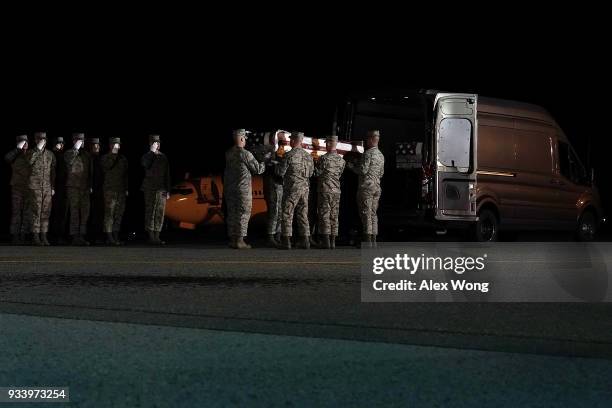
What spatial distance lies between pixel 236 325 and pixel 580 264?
25.7ft

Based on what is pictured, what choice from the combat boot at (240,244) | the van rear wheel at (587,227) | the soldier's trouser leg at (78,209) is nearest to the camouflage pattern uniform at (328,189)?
the combat boot at (240,244)

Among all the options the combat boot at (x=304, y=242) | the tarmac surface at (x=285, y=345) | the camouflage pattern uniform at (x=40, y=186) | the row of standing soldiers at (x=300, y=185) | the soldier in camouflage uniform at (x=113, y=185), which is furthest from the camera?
the soldier in camouflage uniform at (x=113, y=185)

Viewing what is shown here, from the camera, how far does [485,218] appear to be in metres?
20.2

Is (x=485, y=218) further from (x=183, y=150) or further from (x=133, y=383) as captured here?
(x=183, y=150)

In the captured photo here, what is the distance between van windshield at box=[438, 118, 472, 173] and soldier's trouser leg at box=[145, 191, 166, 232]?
474 cm

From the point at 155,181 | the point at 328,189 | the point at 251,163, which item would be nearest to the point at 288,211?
the point at 328,189

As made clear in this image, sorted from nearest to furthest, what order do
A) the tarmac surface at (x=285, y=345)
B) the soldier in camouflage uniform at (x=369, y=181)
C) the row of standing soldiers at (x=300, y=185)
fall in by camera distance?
1. the tarmac surface at (x=285, y=345)
2. the row of standing soldiers at (x=300, y=185)
3. the soldier in camouflage uniform at (x=369, y=181)

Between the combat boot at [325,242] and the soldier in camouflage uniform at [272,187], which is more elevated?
the soldier in camouflage uniform at [272,187]

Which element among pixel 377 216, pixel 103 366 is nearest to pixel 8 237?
pixel 377 216

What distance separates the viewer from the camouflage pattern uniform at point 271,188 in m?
18.8

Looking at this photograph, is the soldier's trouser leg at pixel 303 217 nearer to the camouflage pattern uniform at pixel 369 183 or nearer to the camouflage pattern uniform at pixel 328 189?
the camouflage pattern uniform at pixel 328 189

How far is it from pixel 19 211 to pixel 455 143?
731 centimetres

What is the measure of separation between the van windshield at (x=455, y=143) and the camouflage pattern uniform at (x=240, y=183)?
2998 millimetres

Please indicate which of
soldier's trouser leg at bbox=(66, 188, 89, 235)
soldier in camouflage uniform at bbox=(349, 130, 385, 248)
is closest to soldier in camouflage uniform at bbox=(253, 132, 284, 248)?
soldier in camouflage uniform at bbox=(349, 130, 385, 248)
